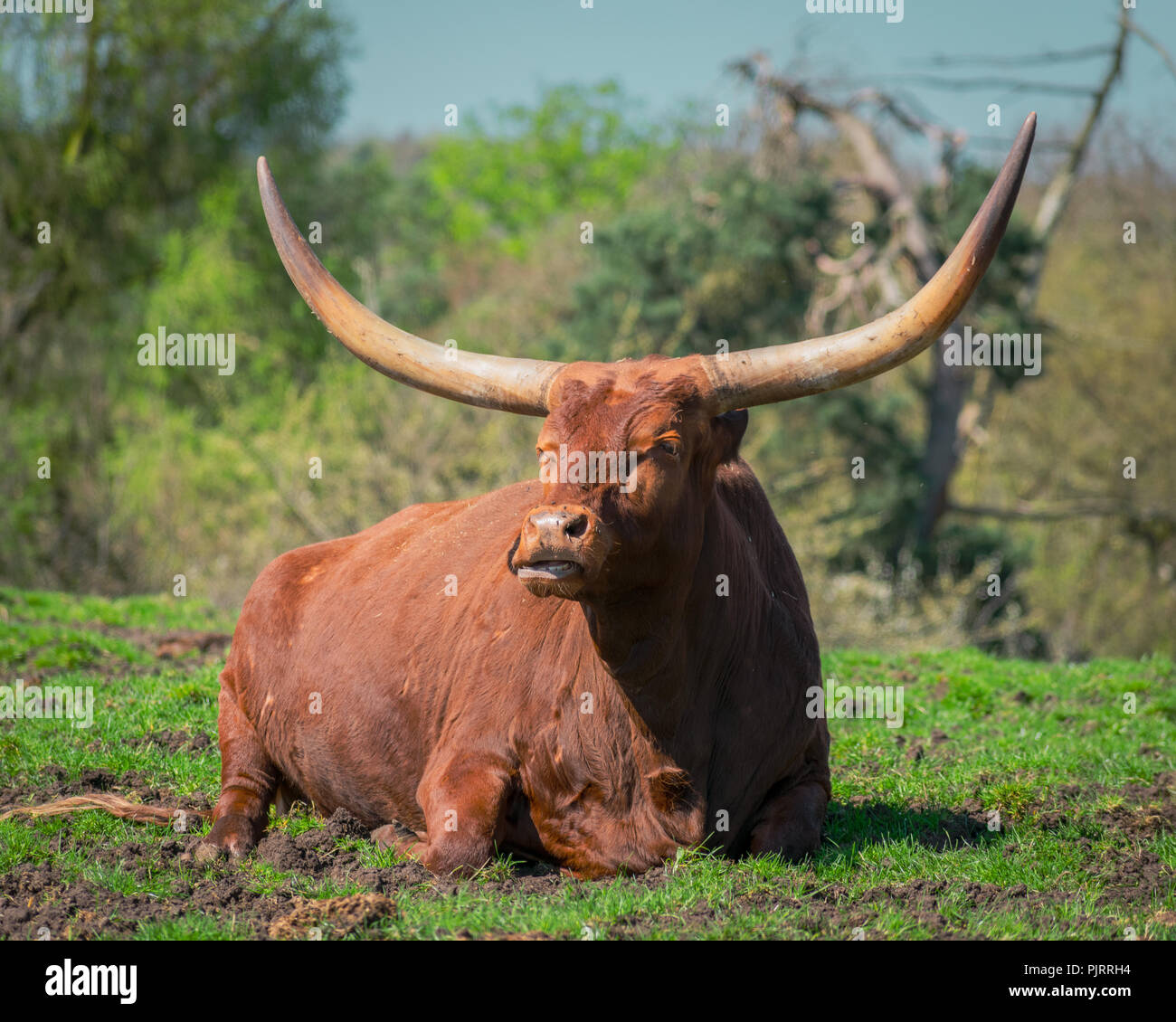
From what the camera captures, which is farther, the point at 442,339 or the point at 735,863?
the point at 442,339

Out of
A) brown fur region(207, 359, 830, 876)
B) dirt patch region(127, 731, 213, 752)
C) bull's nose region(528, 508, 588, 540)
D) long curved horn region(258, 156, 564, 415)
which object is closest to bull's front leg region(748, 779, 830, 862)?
brown fur region(207, 359, 830, 876)

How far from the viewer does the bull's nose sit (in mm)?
3834

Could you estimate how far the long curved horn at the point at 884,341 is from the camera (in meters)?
4.02

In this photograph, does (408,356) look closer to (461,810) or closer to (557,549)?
(557,549)

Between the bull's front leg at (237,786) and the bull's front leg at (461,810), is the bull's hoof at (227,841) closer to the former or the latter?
the bull's front leg at (237,786)

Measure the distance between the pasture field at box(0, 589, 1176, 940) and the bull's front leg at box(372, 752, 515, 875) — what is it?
0.26ft

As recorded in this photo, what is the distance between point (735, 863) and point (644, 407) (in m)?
1.75

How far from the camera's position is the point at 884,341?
4.30m

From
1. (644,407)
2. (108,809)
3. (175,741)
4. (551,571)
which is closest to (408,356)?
(644,407)

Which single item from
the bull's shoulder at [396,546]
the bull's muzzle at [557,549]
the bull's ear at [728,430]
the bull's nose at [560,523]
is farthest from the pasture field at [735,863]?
the bull's ear at [728,430]

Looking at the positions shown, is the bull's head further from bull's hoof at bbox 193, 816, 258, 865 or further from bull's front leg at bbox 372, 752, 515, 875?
bull's hoof at bbox 193, 816, 258, 865

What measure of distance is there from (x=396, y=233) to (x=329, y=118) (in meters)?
25.7
